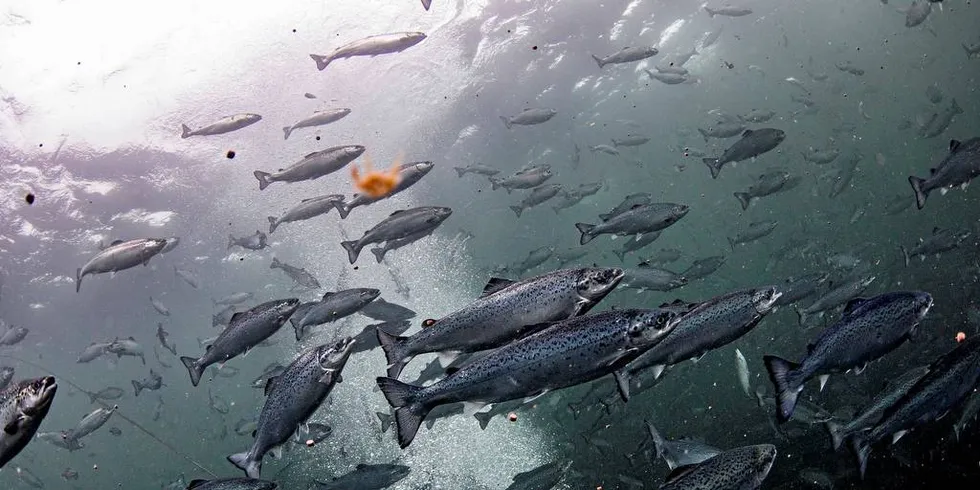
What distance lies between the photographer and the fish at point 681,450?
4.65 m

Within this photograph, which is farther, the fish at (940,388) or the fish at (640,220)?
the fish at (640,220)

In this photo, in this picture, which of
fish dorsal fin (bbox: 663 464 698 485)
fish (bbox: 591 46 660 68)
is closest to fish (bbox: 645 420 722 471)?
fish dorsal fin (bbox: 663 464 698 485)

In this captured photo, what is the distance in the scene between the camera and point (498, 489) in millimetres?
15734

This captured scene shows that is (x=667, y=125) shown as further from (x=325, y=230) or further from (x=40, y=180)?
(x=40, y=180)

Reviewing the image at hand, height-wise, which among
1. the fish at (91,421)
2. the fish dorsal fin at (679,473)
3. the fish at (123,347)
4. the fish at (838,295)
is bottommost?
the fish at (123,347)

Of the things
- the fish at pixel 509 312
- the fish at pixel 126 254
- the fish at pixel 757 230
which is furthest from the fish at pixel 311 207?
the fish at pixel 757 230

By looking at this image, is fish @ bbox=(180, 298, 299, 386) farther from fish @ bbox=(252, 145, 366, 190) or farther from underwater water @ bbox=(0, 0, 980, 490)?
fish @ bbox=(252, 145, 366, 190)

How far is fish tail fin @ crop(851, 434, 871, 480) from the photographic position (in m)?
3.99

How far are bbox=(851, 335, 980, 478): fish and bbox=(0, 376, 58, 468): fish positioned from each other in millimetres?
5055

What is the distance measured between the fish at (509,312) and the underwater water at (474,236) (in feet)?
0.07

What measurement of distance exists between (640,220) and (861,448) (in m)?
3.30

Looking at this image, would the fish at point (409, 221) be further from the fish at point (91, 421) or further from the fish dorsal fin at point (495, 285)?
the fish at point (91, 421)

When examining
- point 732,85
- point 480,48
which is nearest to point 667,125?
point 732,85

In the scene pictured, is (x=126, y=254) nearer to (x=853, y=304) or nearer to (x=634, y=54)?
(x=853, y=304)
